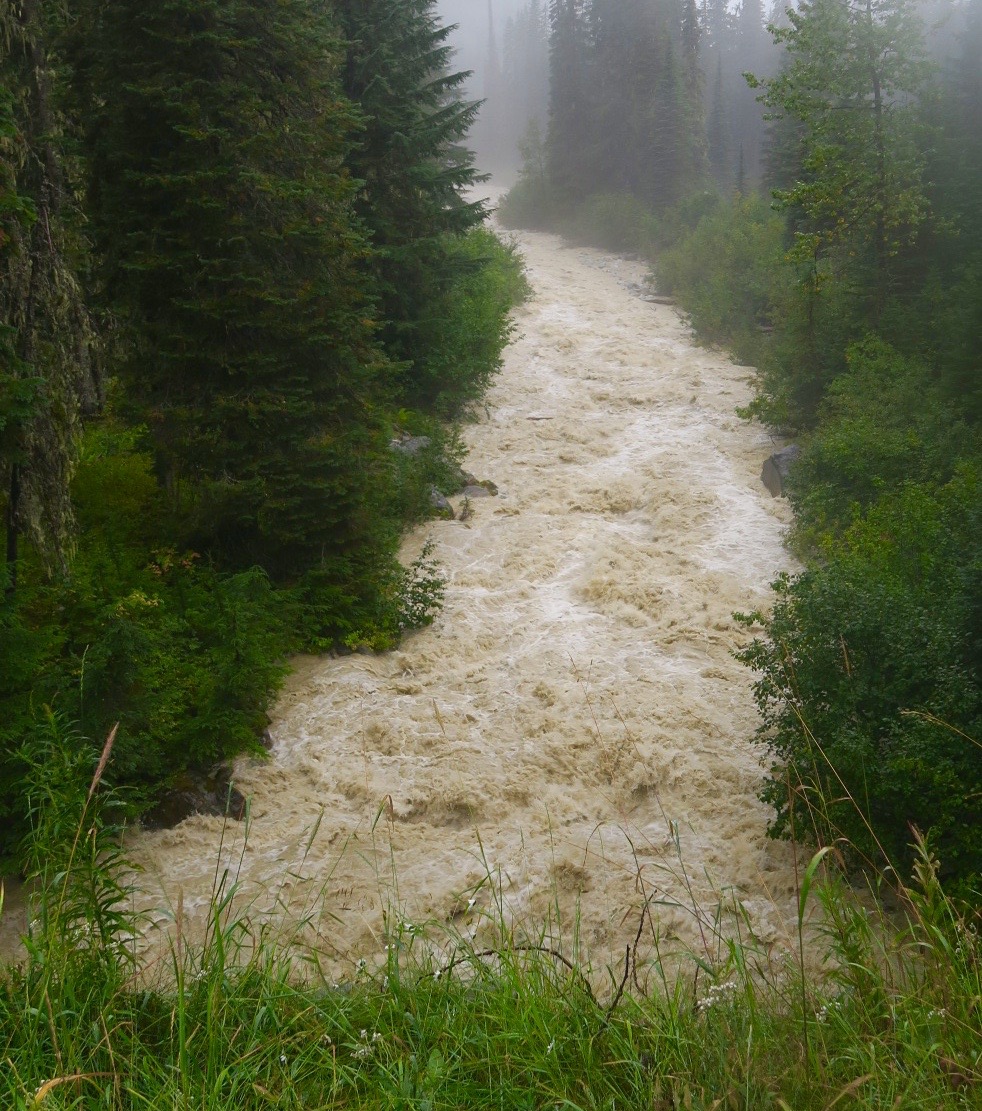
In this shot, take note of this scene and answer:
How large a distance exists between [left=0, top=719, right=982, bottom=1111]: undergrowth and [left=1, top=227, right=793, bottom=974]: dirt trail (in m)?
0.37

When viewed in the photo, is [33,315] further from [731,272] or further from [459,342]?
[731,272]

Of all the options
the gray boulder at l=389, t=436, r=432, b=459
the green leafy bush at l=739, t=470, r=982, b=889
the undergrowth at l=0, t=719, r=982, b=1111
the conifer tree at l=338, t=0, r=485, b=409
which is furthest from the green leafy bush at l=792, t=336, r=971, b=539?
the undergrowth at l=0, t=719, r=982, b=1111

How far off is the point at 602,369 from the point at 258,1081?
18844mm

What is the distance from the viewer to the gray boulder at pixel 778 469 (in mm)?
13562

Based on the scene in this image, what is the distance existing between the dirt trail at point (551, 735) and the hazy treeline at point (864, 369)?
72cm

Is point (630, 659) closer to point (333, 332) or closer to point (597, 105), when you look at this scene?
point (333, 332)

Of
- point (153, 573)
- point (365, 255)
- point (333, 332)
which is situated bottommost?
point (153, 573)

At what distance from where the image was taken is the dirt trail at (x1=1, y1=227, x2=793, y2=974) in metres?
6.20

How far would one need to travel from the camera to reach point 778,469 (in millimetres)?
13836

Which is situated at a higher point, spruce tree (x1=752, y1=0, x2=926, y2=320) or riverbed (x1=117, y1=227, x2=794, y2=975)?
spruce tree (x1=752, y1=0, x2=926, y2=320)

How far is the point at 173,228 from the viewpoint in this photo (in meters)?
9.15

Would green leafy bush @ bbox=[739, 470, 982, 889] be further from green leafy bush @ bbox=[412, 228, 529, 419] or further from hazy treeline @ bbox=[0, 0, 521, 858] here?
green leafy bush @ bbox=[412, 228, 529, 419]

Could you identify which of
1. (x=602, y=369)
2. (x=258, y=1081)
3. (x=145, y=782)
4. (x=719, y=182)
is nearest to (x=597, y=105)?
(x=719, y=182)

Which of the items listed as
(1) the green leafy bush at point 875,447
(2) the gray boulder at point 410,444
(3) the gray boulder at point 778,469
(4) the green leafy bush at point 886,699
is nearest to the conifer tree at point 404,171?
(2) the gray boulder at point 410,444
